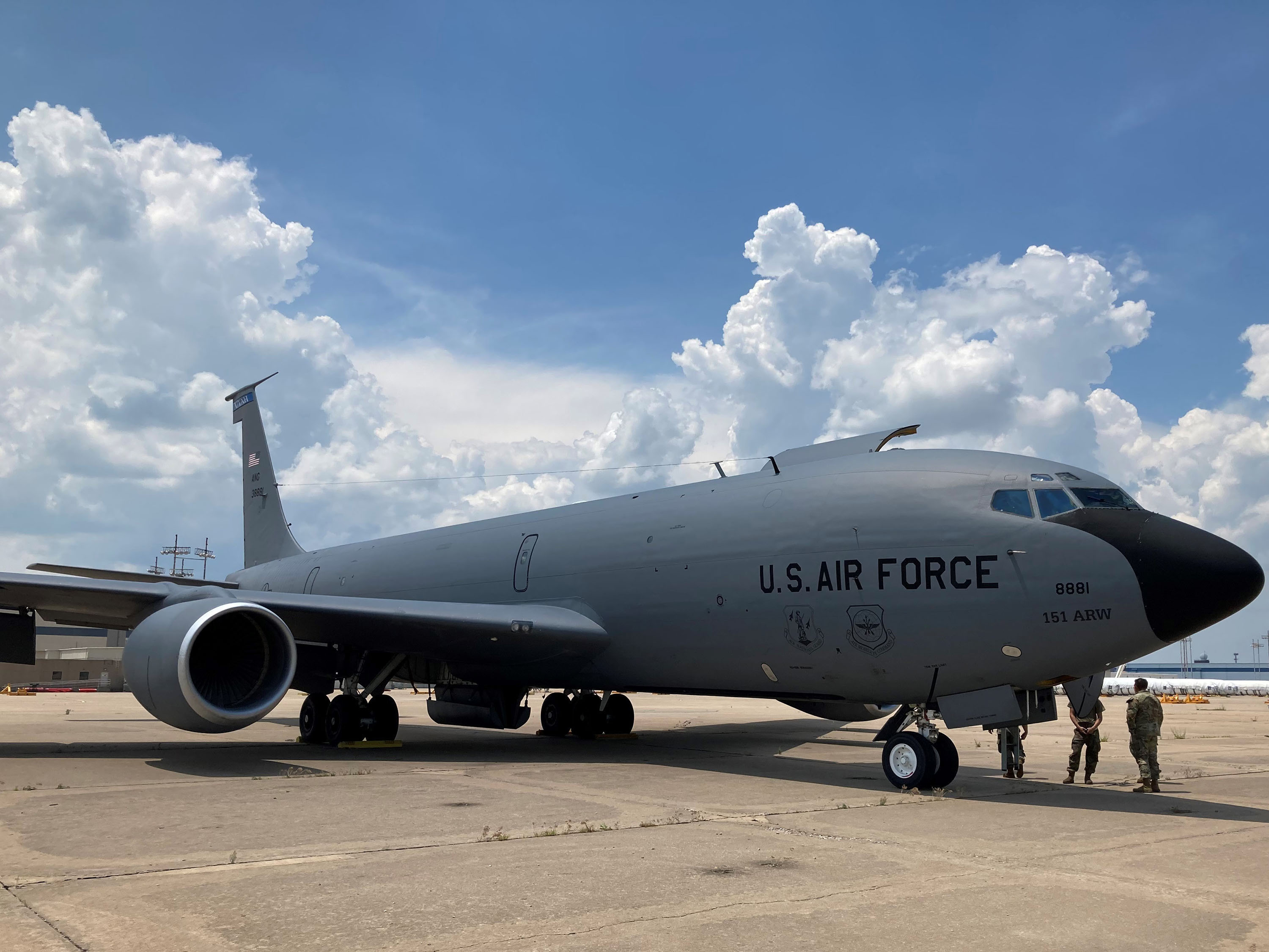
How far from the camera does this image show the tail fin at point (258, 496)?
25.1 metres

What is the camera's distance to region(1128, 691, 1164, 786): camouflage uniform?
11211mm

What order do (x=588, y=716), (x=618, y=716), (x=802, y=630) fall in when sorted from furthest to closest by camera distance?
(x=618, y=716) → (x=588, y=716) → (x=802, y=630)

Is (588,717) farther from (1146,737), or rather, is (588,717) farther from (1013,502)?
(1013,502)

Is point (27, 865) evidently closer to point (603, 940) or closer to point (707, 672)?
point (603, 940)

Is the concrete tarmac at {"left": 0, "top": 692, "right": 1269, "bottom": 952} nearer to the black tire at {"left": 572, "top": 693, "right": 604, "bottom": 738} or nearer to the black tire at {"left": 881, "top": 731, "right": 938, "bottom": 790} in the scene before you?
the black tire at {"left": 881, "top": 731, "right": 938, "bottom": 790}

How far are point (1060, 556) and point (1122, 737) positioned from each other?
564 inches

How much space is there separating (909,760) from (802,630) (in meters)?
1.89

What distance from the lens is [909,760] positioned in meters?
10.9

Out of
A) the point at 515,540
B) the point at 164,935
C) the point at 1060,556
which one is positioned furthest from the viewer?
the point at 515,540

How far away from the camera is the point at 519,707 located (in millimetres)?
17500

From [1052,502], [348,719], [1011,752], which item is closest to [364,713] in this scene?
[348,719]

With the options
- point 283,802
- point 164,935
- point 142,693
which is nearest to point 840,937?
point 164,935

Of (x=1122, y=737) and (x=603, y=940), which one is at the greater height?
(x=603, y=940)

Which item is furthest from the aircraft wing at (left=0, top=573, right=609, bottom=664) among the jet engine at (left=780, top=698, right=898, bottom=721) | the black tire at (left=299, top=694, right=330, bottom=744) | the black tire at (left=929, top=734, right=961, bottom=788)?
the black tire at (left=929, top=734, right=961, bottom=788)
